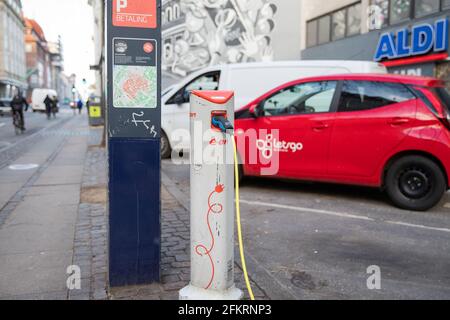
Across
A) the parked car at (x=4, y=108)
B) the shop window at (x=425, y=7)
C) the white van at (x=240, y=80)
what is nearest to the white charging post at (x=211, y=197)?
the white van at (x=240, y=80)

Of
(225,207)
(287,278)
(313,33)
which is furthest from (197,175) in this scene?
(313,33)

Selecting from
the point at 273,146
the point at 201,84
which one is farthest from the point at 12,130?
the point at 273,146

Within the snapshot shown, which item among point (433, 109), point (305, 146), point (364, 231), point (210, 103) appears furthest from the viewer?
point (305, 146)

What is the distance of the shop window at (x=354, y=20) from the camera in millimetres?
19828

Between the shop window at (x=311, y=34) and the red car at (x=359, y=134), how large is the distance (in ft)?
56.9

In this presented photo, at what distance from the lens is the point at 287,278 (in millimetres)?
3945

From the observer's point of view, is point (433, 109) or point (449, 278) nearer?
point (449, 278)

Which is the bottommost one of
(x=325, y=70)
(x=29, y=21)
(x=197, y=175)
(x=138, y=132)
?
(x=197, y=175)

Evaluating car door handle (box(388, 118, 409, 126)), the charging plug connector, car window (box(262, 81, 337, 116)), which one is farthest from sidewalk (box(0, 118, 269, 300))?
car door handle (box(388, 118, 409, 126))

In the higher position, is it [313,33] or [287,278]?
[313,33]

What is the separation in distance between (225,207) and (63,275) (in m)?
1.67

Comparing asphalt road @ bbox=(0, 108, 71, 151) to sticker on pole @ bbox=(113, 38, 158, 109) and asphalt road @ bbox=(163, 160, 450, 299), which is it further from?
sticker on pole @ bbox=(113, 38, 158, 109)

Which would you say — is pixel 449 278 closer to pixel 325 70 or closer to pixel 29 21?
pixel 325 70

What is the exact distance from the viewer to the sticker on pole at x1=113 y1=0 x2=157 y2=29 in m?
3.31
